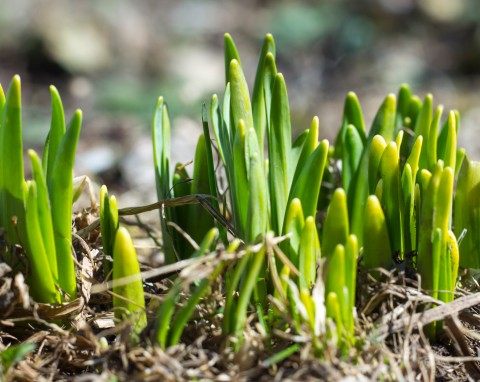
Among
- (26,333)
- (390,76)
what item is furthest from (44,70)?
(26,333)

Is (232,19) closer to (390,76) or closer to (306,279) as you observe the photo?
(390,76)

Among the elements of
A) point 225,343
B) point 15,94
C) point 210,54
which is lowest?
point 225,343

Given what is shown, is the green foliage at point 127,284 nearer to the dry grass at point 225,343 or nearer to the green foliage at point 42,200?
the dry grass at point 225,343

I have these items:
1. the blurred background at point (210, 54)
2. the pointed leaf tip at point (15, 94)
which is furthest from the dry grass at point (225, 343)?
the blurred background at point (210, 54)

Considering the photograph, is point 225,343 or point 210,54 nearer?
point 225,343

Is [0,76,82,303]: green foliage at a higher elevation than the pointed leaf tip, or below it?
below

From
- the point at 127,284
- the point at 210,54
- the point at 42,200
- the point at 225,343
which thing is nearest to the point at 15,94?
the point at 42,200

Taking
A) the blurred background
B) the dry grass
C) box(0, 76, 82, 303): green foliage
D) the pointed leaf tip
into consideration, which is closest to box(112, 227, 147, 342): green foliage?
the dry grass

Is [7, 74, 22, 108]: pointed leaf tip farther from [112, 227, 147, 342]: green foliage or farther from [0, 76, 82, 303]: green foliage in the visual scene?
[112, 227, 147, 342]: green foliage

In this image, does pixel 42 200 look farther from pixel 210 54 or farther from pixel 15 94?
pixel 210 54

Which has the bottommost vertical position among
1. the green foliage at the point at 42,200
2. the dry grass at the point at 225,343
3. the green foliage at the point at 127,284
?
the dry grass at the point at 225,343
